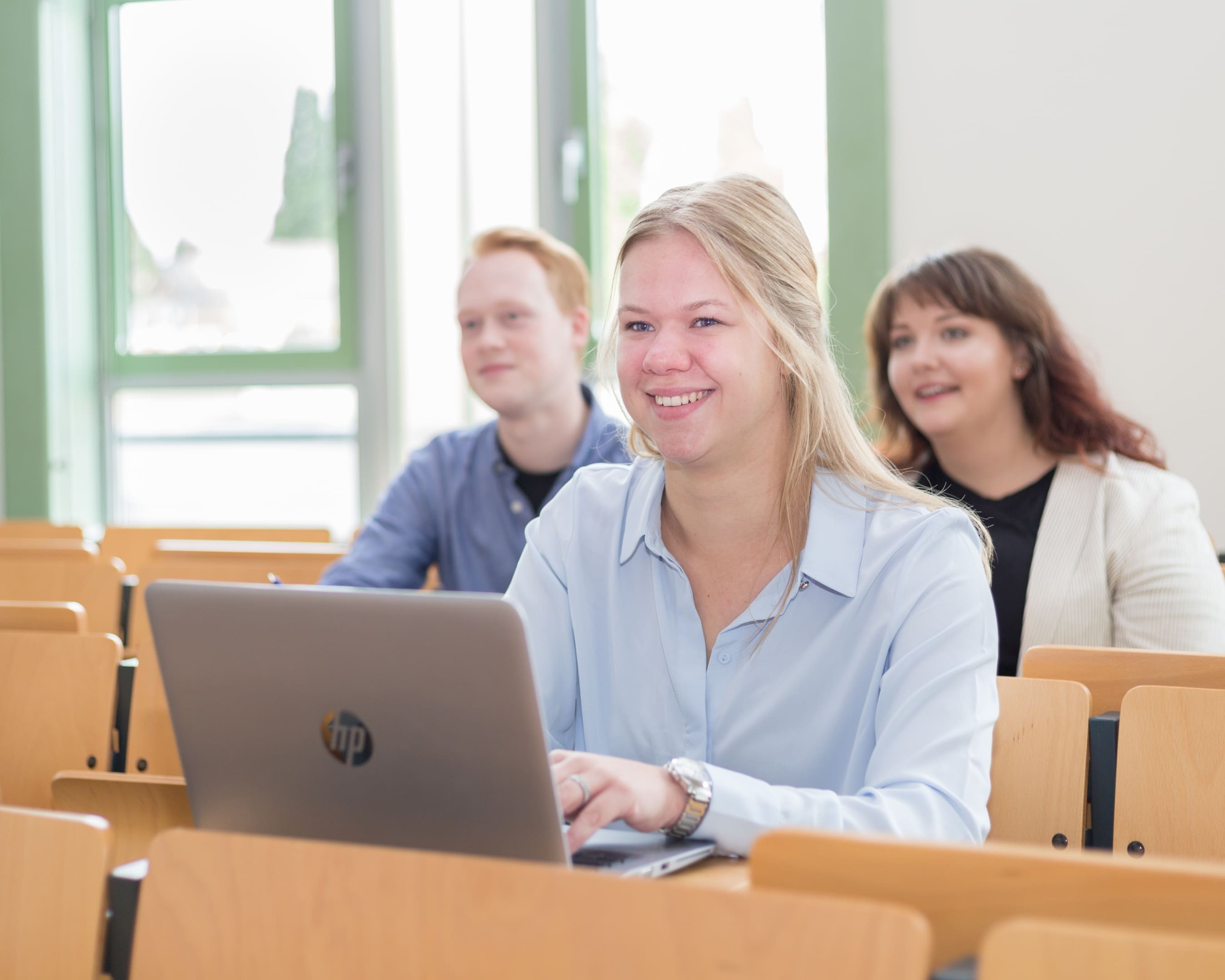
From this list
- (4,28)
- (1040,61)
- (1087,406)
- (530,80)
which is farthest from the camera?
(4,28)

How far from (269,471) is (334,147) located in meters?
1.19

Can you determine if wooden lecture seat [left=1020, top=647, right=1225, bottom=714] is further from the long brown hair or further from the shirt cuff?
the long brown hair

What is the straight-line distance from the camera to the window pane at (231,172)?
14.8 feet

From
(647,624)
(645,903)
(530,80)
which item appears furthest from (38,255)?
(645,903)

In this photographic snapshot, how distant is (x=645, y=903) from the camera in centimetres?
81

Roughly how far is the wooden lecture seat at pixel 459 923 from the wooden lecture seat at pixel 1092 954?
0.05 m

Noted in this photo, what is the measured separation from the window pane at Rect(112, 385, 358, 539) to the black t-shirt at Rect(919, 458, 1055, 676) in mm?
2601

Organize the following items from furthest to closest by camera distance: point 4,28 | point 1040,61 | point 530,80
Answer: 1. point 4,28
2. point 530,80
3. point 1040,61

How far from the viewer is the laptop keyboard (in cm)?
111

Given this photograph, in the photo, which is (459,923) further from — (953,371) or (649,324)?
(953,371)

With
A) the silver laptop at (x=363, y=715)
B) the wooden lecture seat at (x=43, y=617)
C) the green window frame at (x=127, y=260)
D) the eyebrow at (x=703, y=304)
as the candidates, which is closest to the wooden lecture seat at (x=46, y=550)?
the wooden lecture seat at (x=43, y=617)

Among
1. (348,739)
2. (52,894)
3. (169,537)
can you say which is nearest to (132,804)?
(52,894)

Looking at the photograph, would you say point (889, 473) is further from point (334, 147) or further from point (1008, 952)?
point (334, 147)

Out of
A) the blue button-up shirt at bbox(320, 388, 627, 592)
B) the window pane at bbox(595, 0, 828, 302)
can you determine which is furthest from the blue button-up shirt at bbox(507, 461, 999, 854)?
the window pane at bbox(595, 0, 828, 302)
